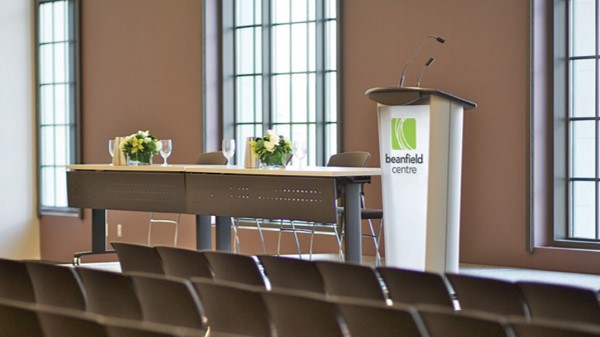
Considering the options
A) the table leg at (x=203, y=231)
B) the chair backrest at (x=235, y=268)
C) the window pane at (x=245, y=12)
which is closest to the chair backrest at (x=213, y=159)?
the table leg at (x=203, y=231)

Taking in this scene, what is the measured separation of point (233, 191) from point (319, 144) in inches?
119

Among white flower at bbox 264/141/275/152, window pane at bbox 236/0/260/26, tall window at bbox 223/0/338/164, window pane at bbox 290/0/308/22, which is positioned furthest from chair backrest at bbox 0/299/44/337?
window pane at bbox 236/0/260/26

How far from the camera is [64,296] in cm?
325

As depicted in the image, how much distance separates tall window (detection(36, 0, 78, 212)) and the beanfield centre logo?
6.50m

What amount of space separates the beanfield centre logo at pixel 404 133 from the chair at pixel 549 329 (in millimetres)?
3543

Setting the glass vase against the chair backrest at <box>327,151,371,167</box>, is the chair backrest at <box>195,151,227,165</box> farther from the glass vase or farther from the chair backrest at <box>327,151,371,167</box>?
the chair backrest at <box>327,151,371,167</box>

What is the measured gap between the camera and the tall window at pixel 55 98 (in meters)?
11.4

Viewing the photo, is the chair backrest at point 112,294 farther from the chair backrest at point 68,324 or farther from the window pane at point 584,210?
the window pane at point 584,210

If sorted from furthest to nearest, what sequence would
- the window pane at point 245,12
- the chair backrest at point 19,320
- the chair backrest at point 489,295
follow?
the window pane at point 245,12 → the chair backrest at point 489,295 → the chair backrest at point 19,320

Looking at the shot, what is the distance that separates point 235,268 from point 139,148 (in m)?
4.09

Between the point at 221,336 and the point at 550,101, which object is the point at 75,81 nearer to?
the point at 550,101

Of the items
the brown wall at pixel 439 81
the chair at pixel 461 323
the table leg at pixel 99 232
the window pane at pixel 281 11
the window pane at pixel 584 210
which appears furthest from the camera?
the window pane at pixel 281 11

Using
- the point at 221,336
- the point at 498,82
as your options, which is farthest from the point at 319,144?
the point at 221,336

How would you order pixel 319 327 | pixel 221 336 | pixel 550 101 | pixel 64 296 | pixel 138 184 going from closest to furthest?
pixel 221 336
pixel 319 327
pixel 64 296
pixel 138 184
pixel 550 101
